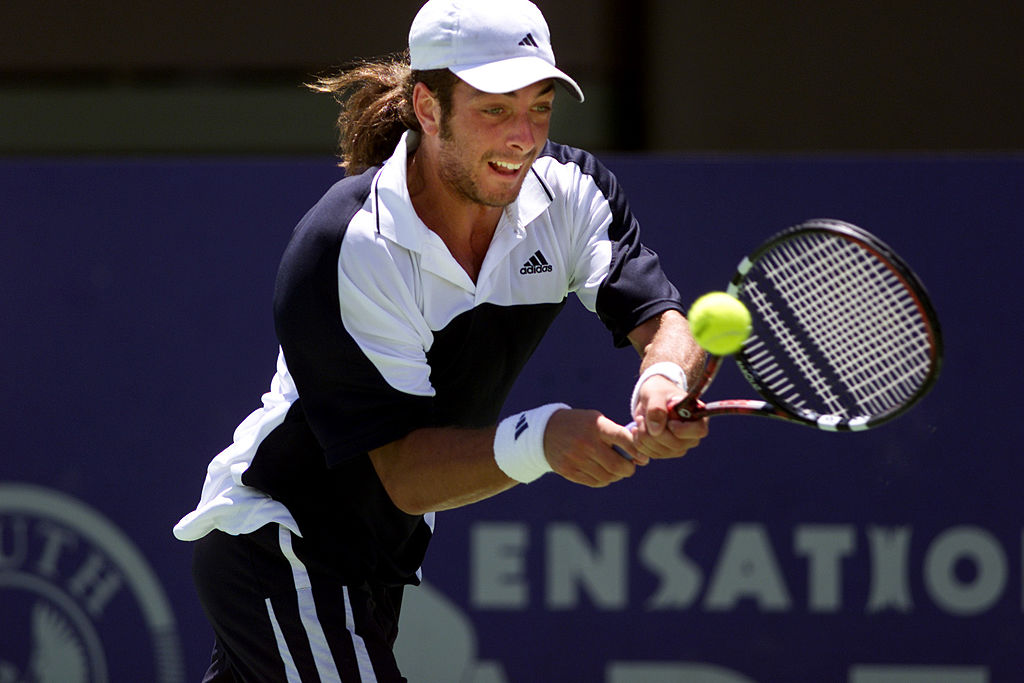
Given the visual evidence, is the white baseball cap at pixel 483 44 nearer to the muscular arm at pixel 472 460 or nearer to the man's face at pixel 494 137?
the man's face at pixel 494 137

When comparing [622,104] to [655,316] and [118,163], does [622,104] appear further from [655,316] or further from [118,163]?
[655,316]

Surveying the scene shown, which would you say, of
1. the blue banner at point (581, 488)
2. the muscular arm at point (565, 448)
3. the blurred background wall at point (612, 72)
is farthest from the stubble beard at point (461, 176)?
the blurred background wall at point (612, 72)

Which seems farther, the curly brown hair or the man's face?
the curly brown hair

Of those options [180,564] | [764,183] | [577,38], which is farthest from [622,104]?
[180,564]

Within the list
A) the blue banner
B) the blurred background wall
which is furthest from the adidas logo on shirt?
the blurred background wall

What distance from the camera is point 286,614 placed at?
2.57m

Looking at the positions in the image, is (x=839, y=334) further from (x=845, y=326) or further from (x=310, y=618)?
(x=310, y=618)

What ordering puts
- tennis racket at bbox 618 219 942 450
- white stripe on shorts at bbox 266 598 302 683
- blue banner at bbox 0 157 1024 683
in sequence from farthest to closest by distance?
blue banner at bbox 0 157 1024 683
white stripe on shorts at bbox 266 598 302 683
tennis racket at bbox 618 219 942 450

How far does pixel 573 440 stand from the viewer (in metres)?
2.29

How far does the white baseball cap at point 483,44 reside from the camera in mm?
2455

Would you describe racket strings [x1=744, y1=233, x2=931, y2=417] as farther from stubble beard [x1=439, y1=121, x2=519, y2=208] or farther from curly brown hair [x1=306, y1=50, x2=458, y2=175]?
curly brown hair [x1=306, y1=50, x2=458, y2=175]

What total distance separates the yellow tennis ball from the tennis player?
0.13 m

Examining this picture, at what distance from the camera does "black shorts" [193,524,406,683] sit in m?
2.54

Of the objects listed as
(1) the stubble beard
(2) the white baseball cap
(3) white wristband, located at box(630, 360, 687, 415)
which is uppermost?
(2) the white baseball cap
